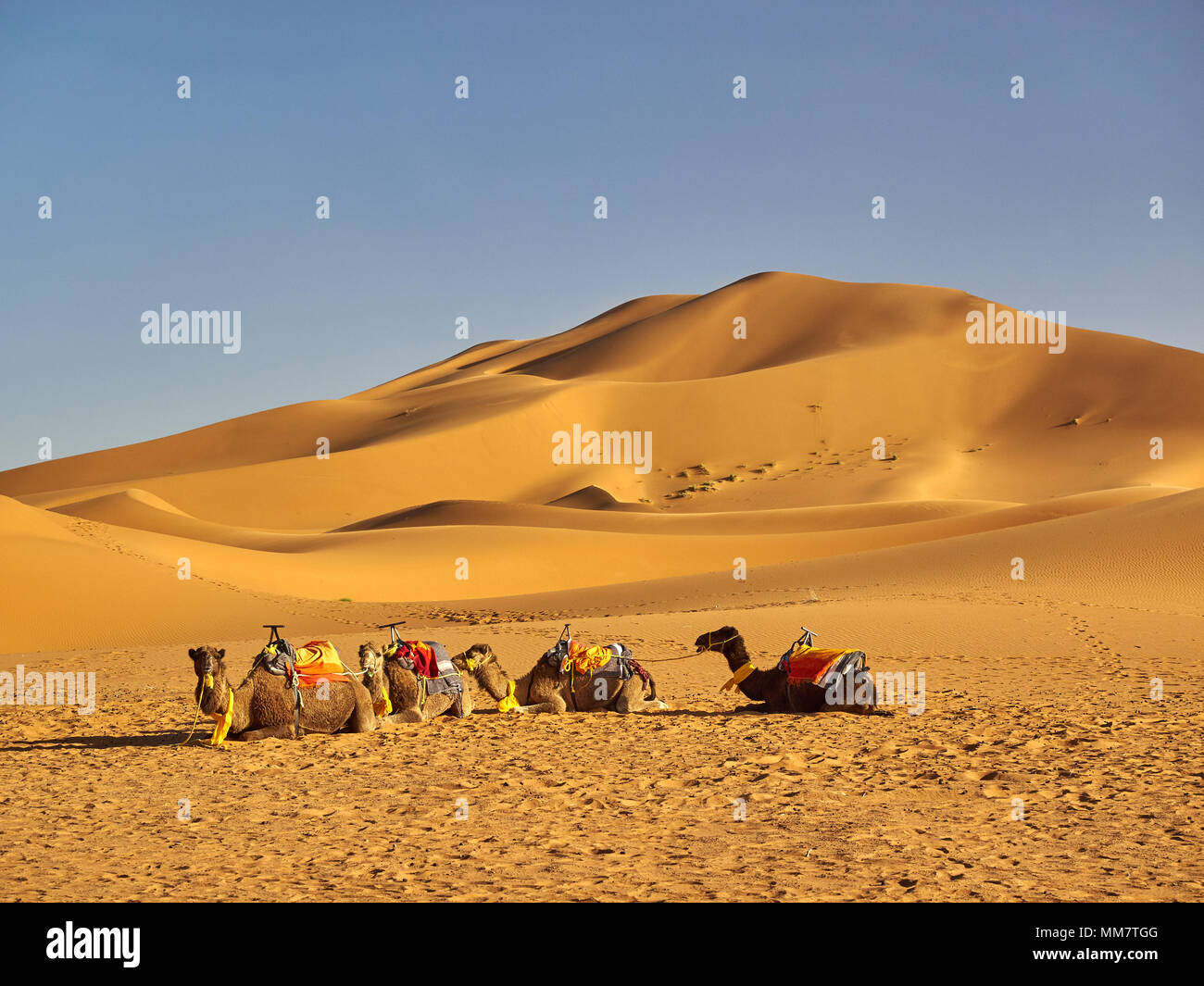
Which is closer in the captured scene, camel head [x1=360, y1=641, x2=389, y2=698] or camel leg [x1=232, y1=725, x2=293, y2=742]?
camel leg [x1=232, y1=725, x2=293, y2=742]

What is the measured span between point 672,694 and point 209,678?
6.47 meters

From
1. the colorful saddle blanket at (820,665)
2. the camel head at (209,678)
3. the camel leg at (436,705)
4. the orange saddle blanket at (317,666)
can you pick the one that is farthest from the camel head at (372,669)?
the colorful saddle blanket at (820,665)

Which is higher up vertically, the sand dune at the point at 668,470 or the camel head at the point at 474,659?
the sand dune at the point at 668,470

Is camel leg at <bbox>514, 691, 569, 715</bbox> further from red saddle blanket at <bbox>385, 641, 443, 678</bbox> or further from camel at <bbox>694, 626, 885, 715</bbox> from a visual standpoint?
camel at <bbox>694, 626, 885, 715</bbox>

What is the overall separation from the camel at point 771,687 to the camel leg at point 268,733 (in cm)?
434

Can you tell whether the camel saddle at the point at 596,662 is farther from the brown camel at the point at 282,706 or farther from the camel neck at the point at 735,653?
the brown camel at the point at 282,706

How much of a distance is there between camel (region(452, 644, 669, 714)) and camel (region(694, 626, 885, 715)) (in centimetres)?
91

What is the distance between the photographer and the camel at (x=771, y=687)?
1184 cm

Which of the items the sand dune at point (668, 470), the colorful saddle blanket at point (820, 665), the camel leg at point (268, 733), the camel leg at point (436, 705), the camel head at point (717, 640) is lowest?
the camel leg at point (268, 733)

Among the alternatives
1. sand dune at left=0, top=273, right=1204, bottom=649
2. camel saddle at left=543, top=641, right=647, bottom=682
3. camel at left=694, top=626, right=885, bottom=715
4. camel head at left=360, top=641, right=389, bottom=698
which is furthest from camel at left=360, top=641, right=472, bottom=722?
sand dune at left=0, top=273, right=1204, bottom=649

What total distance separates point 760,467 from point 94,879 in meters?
67.1

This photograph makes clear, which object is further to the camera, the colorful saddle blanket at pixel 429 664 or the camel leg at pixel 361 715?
the colorful saddle blanket at pixel 429 664

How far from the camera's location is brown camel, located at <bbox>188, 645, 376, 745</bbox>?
10.5 meters

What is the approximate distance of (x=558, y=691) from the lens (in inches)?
491
